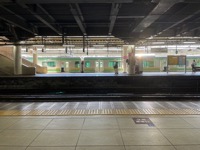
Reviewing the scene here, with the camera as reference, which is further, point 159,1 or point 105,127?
point 159,1

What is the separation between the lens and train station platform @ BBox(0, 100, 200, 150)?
397 centimetres

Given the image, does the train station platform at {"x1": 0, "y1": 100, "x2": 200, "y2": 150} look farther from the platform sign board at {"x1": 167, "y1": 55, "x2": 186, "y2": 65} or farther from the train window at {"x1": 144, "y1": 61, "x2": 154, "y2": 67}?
the train window at {"x1": 144, "y1": 61, "x2": 154, "y2": 67}

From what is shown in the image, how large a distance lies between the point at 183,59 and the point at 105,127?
693 inches

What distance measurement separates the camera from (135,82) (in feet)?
56.4

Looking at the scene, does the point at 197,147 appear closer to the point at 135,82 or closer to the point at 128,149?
the point at 128,149

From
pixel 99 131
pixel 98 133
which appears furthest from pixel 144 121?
pixel 98 133

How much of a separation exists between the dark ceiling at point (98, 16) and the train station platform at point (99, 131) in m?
3.44

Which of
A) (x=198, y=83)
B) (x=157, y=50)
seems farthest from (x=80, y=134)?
(x=157, y=50)

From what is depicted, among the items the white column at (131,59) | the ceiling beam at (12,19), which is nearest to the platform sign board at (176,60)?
the white column at (131,59)

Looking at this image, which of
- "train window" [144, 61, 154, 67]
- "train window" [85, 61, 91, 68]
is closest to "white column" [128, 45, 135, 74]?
"train window" [144, 61, 154, 67]

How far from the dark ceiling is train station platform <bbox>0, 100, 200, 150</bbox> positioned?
3439mm

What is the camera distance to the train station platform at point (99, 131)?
397cm

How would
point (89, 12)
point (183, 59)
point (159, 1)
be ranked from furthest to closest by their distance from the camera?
point (183, 59), point (89, 12), point (159, 1)

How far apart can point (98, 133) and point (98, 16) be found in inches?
323
